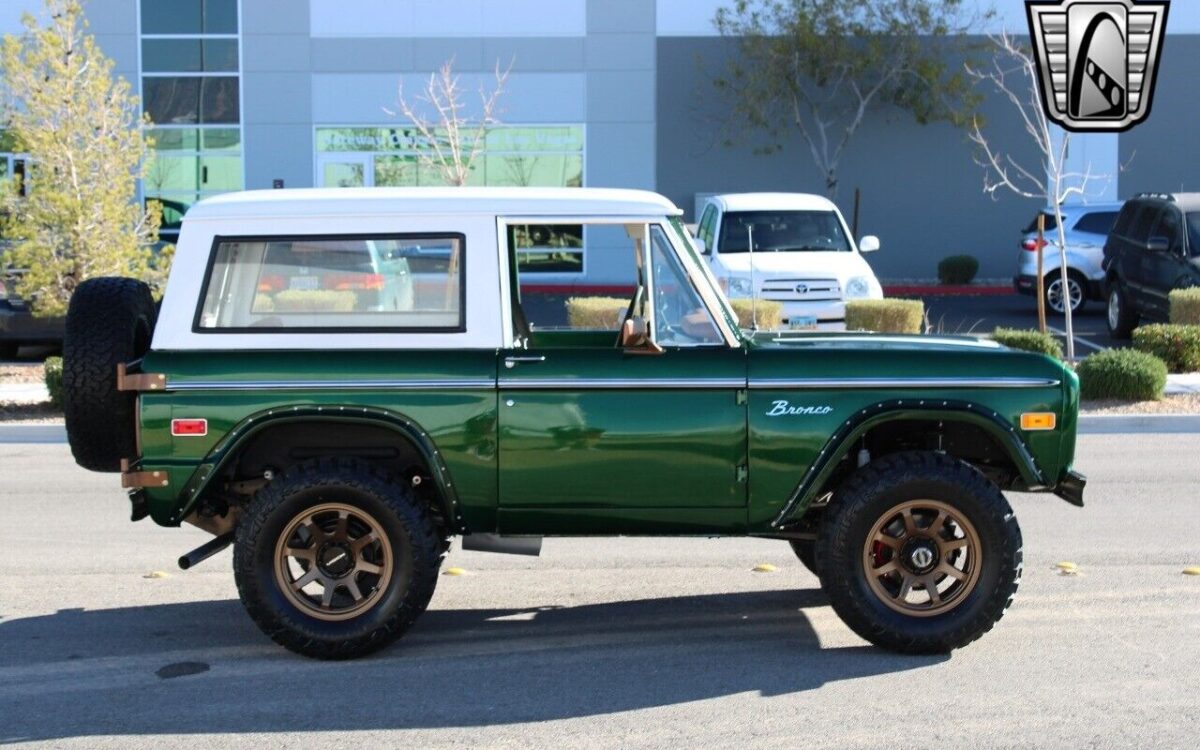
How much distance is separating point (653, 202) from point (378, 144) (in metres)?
24.6

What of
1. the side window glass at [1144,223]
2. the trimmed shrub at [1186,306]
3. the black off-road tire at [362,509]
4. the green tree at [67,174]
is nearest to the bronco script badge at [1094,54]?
the side window glass at [1144,223]

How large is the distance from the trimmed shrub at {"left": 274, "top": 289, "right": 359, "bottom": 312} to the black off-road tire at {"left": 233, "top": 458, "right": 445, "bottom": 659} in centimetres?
66

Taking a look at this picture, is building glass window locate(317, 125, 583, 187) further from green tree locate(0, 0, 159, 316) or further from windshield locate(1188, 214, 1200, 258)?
windshield locate(1188, 214, 1200, 258)

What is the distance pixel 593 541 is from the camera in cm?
940

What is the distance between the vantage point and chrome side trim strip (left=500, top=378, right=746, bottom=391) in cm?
657

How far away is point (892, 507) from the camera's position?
6.57 metres

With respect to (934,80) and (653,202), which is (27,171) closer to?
(653,202)

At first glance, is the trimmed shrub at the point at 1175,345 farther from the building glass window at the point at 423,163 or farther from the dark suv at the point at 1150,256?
the building glass window at the point at 423,163

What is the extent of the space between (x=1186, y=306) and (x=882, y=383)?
501 inches

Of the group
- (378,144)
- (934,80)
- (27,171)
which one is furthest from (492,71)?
(27,171)

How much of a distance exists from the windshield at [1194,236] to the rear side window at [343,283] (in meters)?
15.3

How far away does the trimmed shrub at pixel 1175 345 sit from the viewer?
1731 cm

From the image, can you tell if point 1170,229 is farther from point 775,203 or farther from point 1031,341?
point 1031,341

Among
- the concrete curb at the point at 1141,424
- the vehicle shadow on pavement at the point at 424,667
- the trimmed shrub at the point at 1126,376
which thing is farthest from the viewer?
the trimmed shrub at the point at 1126,376
